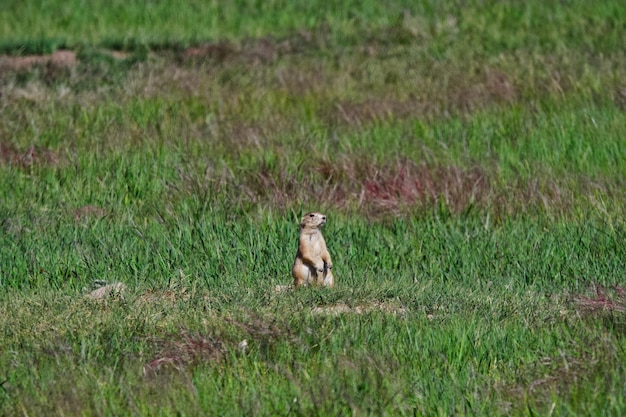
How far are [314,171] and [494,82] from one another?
3724 mm

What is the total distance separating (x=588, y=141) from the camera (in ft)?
40.2

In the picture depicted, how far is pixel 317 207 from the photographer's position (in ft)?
34.5

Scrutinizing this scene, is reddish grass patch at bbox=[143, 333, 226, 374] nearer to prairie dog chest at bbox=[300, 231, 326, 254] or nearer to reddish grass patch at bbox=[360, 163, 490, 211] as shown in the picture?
prairie dog chest at bbox=[300, 231, 326, 254]

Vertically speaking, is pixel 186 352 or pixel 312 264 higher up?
pixel 186 352

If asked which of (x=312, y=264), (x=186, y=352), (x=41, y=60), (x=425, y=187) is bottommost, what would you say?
(x=41, y=60)

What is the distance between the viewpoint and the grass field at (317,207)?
6113mm

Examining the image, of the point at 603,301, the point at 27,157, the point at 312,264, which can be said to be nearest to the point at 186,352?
the point at 312,264

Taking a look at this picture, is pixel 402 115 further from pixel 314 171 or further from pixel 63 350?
pixel 63 350

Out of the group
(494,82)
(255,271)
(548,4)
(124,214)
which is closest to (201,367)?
(255,271)

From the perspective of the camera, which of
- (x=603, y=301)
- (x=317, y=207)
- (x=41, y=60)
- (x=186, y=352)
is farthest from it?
(x=41, y=60)

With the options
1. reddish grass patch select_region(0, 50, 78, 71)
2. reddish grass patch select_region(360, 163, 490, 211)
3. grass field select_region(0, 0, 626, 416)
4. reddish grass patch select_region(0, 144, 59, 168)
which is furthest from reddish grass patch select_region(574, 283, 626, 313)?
reddish grass patch select_region(0, 50, 78, 71)

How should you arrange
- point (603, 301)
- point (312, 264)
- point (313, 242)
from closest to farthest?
point (603, 301) → point (312, 264) → point (313, 242)

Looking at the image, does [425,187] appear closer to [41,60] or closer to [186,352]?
[186,352]

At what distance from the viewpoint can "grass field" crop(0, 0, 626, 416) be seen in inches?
241
